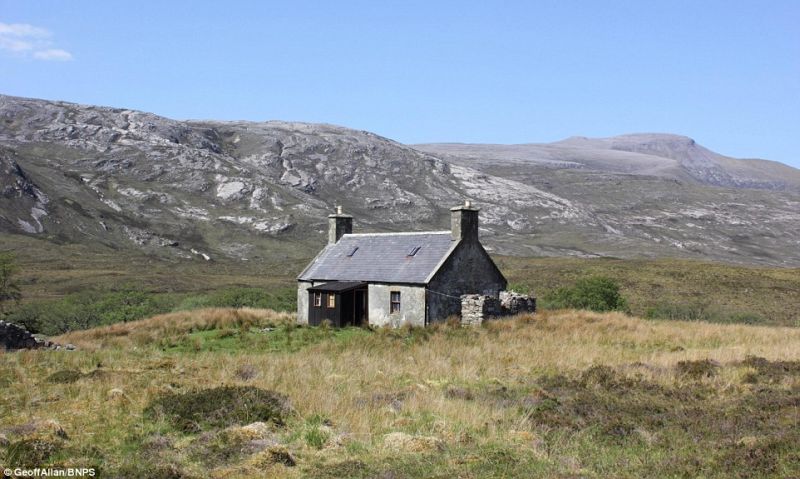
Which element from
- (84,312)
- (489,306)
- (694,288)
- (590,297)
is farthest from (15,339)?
(694,288)

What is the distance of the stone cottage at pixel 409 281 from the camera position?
3235cm

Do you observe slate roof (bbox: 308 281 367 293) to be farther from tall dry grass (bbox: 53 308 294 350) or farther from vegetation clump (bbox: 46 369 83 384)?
vegetation clump (bbox: 46 369 83 384)

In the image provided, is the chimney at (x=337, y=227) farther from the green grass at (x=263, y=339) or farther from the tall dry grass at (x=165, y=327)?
the green grass at (x=263, y=339)

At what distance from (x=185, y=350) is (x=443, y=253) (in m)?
14.1

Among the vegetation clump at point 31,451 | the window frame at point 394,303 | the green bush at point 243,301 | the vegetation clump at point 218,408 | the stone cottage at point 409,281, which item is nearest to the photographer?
the vegetation clump at point 31,451

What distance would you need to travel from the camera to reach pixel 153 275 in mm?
94812

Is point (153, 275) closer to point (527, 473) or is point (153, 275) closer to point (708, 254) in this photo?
point (527, 473)

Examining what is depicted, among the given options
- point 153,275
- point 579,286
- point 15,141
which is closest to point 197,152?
point 15,141

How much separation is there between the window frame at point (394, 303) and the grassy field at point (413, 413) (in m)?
12.6

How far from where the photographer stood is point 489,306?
103 ft

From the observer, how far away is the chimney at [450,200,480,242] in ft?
109

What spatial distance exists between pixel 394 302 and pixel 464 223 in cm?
539

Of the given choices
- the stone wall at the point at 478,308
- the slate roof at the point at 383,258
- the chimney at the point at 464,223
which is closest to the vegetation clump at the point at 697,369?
the stone wall at the point at 478,308

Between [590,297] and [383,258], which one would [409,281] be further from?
[590,297]
